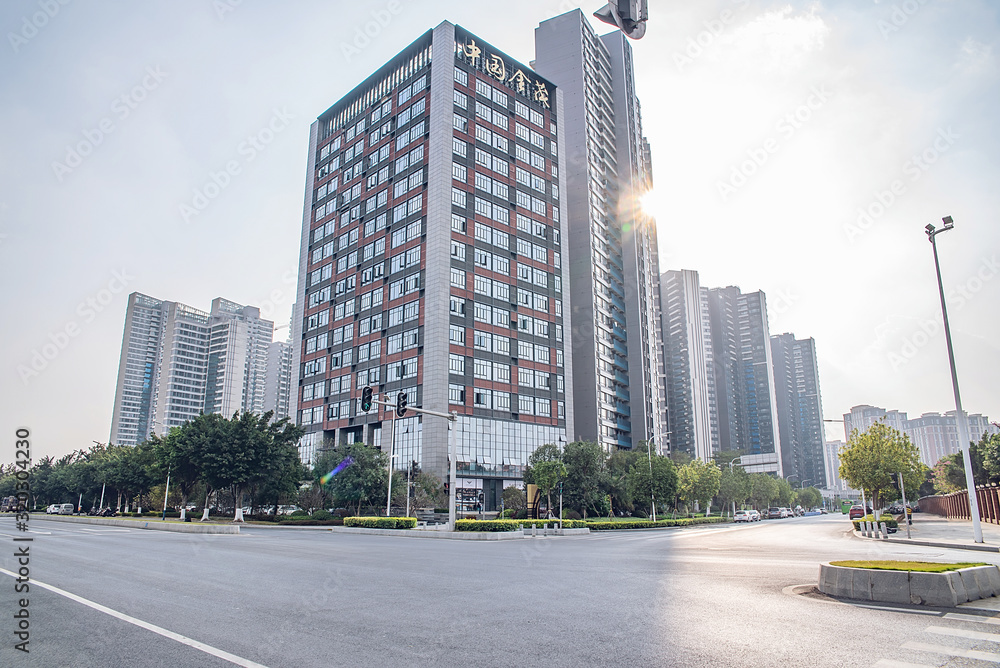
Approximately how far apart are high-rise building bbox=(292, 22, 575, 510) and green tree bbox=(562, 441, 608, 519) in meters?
16.4

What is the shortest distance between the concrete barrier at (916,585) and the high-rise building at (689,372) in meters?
156

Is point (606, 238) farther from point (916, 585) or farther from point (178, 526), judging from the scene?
point (916, 585)

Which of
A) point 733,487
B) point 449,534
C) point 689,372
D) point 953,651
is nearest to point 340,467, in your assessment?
point 449,534

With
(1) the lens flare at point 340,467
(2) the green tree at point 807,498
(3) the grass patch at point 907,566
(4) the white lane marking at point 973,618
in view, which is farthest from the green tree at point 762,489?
(4) the white lane marking at point 973,618

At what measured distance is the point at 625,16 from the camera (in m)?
6.09

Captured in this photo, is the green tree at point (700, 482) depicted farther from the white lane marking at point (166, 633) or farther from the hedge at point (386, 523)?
the white lane marking at point (166, 633)

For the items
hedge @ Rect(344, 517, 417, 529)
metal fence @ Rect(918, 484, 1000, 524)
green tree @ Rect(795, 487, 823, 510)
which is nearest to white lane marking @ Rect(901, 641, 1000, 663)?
hedge @ Rect(344, 517, 417, 529)

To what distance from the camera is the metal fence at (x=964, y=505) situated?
4056 cm

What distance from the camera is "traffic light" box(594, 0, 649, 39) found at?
6059mm

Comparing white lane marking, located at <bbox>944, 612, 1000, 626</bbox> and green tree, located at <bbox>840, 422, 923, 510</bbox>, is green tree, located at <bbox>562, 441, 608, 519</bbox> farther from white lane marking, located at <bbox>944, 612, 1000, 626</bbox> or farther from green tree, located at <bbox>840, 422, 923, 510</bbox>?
white lane marking, located at <bbox>944, 612, 1000, 626</bbox>

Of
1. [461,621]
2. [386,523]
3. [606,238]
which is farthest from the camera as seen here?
[606,238]

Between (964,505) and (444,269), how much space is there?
55.8m

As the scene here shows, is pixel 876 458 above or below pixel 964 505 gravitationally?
above

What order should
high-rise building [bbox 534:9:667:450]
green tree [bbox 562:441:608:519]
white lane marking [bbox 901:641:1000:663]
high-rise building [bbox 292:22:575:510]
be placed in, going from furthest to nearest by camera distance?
high-rise building [bbox 534:9:667:450], high-rise building [bbox 292:22:575:510], green tree [bbox 562:441:608:519], white lane marking [bbox 901:641:1000:663]
